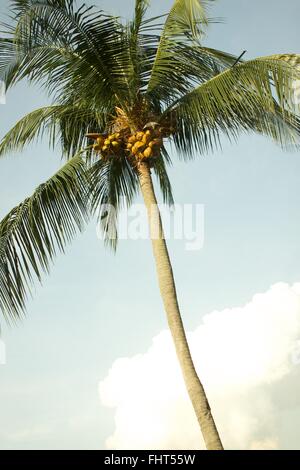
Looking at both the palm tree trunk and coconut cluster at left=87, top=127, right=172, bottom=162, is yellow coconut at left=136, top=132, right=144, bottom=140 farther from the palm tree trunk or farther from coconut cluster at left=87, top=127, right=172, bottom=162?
the palm tree trunk

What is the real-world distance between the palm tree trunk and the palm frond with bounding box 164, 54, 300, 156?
1.14 metres

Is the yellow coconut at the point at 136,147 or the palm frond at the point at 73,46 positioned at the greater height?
the palm frond at the point at 73,46

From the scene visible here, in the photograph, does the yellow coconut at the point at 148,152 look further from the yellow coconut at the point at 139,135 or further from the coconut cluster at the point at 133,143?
the yellow coconut at the point at 139,135

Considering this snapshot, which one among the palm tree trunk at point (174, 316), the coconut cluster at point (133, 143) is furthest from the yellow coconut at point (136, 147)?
the palm tree trunk at point (174, 316)

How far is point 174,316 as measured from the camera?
7035 millimetres

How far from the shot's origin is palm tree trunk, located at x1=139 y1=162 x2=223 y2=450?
20.8ft

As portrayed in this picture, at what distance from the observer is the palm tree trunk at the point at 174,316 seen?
20.8ft

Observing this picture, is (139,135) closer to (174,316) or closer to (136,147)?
(136,147)

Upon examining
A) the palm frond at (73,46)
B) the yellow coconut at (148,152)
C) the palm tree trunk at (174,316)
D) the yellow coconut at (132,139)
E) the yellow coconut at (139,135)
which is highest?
the palm frond at (73,46)

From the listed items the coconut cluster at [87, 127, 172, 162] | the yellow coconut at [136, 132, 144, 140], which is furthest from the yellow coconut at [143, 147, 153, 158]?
the yellow coconut at [136, 132, 144, 140]

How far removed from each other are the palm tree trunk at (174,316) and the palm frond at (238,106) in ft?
3.72

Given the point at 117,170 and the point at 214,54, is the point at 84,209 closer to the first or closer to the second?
the point at 117,170

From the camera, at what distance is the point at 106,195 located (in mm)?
9734
